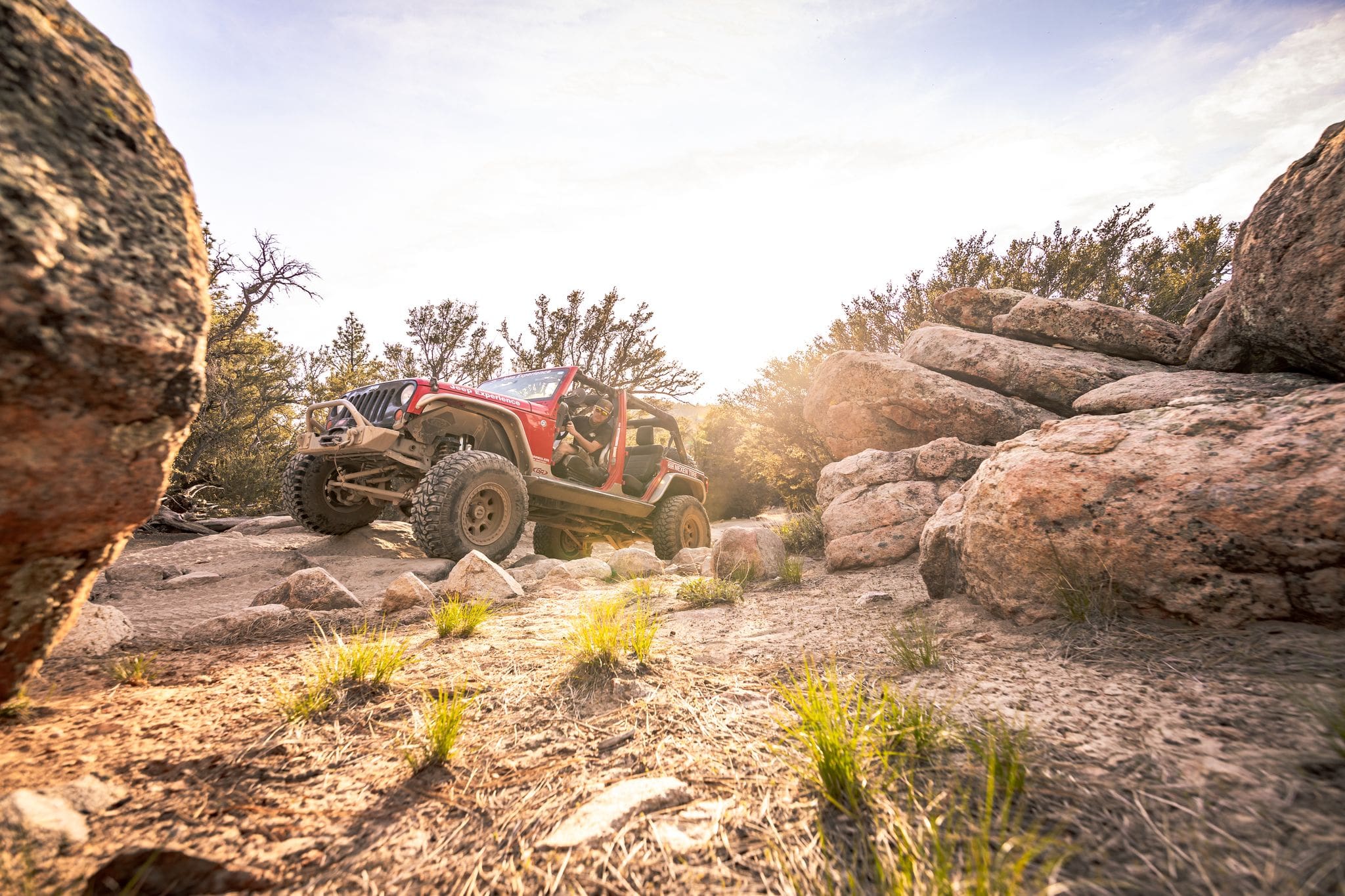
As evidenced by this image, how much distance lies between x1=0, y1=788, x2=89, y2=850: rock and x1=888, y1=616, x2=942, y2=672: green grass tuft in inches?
87.2

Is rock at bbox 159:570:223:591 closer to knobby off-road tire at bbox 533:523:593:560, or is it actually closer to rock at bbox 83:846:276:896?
rock at bbox 83:846:276:896

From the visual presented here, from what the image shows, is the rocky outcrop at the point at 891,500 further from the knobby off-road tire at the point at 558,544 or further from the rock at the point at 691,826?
the knobby off-road tire at the point at 558,544

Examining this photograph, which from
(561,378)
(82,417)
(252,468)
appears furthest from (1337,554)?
(252,468)

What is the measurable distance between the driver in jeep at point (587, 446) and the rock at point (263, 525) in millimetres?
3365

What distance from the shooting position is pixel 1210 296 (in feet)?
13.8

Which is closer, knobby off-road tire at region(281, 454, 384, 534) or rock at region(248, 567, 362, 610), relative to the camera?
rock at region(248, 567, 362, 610)

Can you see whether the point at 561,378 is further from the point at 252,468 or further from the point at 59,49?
the point at 252,468

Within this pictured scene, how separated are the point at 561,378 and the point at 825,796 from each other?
5728 mm

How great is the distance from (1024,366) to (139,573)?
26.9 ft

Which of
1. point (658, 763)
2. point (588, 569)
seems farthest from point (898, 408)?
point (658, 763)

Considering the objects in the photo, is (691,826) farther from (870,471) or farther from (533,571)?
(870,471)

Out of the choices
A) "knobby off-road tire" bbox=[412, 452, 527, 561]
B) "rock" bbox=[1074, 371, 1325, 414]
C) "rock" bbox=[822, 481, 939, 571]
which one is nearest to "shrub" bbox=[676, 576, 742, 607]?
"rock" bbox=[822, 481, 939, 571]

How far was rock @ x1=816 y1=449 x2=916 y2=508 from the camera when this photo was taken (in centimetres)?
504

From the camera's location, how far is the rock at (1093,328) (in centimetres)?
537
